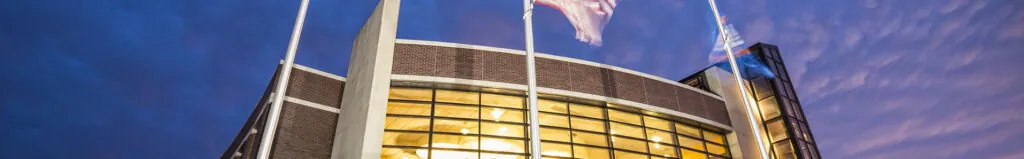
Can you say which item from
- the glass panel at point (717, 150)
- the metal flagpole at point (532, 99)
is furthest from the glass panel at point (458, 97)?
the glass panel at point (717, 150)

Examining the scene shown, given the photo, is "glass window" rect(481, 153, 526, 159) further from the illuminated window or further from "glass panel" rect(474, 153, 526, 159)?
the illuminated window

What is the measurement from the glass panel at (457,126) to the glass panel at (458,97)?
0.85m

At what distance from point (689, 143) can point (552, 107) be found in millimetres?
5428

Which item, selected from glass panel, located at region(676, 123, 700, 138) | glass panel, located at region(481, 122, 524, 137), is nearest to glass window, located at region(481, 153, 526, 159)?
glass panel, located at region(481, 122, 524, 137)

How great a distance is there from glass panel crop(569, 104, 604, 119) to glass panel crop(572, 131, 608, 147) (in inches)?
34.5

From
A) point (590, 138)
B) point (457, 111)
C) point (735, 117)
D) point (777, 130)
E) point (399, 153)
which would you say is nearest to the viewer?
point (399, 153)

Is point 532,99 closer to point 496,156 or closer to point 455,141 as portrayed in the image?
point 496,156

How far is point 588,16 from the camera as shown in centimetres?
1449

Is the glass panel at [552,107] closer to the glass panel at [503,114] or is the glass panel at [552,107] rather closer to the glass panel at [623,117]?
the glass panel at [503,114]

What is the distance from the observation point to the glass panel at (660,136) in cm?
2083

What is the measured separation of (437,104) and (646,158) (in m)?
7.07

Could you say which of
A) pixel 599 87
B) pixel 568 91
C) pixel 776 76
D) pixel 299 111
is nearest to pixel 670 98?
pixel 599 87

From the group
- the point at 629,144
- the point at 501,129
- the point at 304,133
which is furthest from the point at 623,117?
the point at 304,133

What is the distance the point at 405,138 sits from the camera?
57.6ft
